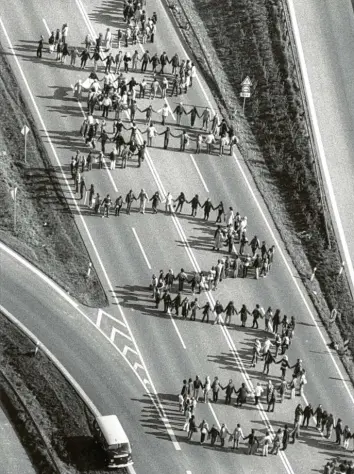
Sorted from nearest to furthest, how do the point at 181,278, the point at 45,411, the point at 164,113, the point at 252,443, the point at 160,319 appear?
the point at 252,443
the point at 45,411
the point at 160,319
the point at 181,278
the point at 164,113

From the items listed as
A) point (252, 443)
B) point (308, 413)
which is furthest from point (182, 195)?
point (252, 443)

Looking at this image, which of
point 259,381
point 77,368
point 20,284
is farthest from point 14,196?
point 259,381

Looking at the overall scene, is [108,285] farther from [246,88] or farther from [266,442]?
[246,88]

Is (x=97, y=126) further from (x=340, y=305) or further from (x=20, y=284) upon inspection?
(x=340, y=305)

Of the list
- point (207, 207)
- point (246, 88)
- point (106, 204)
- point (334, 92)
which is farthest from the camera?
point (334, 92)

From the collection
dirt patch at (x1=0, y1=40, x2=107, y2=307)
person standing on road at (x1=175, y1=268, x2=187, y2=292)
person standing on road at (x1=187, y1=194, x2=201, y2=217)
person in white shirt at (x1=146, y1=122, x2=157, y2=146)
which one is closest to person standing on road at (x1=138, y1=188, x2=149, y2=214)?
person standing on road at (x1=187, y1=194, x2=201, y2=217)

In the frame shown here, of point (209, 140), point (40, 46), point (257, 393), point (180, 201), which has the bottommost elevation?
point (257, 393)
